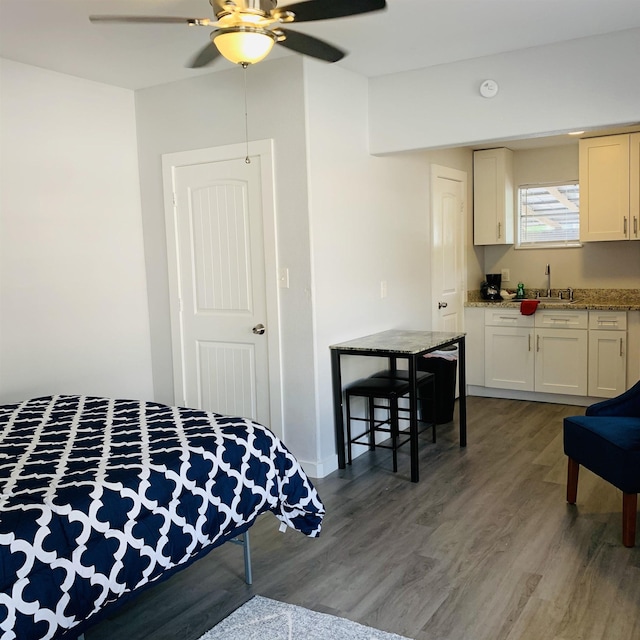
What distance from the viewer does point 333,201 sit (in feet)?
13.6

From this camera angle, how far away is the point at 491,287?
6.45 m

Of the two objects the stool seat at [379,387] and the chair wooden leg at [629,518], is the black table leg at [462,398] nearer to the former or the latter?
the stool seat at [379,387]

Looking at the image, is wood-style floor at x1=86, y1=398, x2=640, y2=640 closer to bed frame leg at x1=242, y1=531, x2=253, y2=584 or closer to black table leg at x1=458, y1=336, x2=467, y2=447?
bed frame leg at x1=242, y1=531, x2=253, y2=584

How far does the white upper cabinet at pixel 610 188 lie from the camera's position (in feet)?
18.1

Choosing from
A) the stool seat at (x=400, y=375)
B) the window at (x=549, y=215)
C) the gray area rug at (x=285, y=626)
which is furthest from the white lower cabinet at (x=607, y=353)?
the gray area rug at (x=285, y=626)

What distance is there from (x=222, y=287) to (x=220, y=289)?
0.9 inches

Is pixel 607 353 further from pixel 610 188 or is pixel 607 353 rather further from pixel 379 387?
pixel 379 387

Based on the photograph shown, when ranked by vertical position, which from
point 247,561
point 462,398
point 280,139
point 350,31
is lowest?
point 247,561

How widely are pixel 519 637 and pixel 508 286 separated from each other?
4.68 meters

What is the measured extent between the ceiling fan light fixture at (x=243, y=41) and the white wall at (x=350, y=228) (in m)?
1.35

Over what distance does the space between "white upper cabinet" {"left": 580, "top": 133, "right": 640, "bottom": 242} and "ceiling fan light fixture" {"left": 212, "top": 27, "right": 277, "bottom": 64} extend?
403 cm

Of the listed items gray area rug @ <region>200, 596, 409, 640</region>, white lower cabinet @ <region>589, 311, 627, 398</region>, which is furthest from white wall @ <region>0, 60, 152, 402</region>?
white lower cabinet @ <region>589, 311, 627, 398</region>

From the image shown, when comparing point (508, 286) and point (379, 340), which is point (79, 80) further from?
point (508, 286)

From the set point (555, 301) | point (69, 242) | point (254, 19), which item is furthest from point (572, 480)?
point (69, 242)
